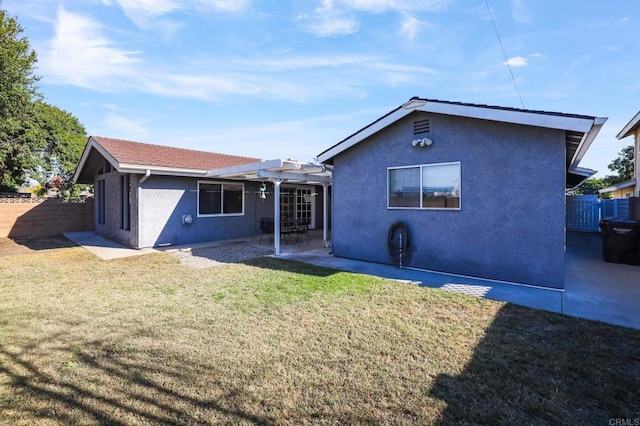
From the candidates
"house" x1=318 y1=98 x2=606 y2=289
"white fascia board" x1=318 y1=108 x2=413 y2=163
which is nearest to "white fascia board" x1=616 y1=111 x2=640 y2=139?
"house" x1=318 y1=98 x2=606 y2=289

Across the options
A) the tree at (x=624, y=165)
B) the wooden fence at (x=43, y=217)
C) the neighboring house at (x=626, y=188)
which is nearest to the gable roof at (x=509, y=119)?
the neighboring house at (x=626, y=188)

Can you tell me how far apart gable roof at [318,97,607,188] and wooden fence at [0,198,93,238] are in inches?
595

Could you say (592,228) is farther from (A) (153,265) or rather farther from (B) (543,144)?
(A) (153,265)

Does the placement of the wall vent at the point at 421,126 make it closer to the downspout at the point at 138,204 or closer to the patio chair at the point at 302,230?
the patio chair at the point at 302,230

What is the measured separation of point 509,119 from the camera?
6.59 m

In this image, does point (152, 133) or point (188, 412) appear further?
point (152, 133)

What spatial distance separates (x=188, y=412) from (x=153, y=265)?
6.94 m

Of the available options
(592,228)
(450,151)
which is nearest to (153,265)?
(450,151)

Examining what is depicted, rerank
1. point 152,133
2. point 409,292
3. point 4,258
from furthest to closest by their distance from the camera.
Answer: point 152,133 < point 4,258 < point 409,292

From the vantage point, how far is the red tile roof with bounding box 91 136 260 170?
11.4 m

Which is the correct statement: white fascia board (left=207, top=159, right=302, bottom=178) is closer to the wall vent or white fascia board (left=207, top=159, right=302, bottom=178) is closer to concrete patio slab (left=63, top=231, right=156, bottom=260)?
the wall vent

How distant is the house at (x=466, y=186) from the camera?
6.41 meters

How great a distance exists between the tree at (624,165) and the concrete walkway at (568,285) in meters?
26.8

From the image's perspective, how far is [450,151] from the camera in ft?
25.1
